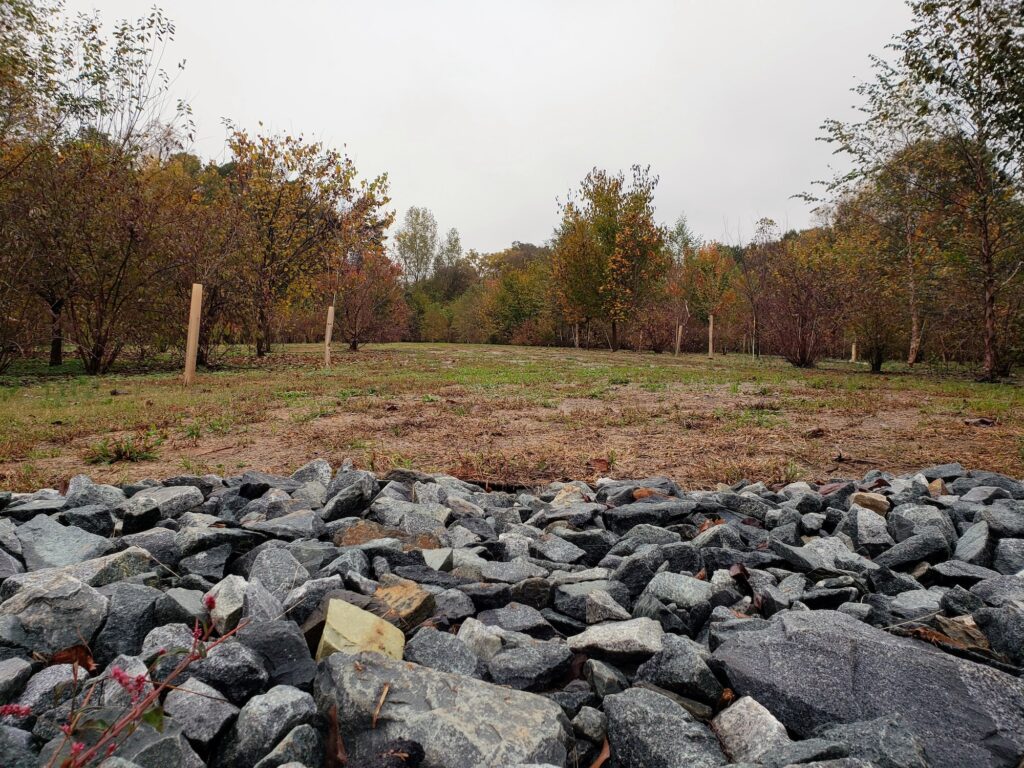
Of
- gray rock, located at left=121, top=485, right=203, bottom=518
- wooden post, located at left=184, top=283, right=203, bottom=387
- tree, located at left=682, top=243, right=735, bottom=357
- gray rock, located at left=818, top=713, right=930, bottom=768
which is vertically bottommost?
gray rock, located at left=818, top=713, right=930, bottom=768

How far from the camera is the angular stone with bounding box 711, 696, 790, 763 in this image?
4.36 ft

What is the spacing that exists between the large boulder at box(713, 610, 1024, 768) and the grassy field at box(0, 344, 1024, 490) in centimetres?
251

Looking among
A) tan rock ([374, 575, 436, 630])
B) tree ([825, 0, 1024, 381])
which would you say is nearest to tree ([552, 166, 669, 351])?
tree ([825, 0, 1024, 381])

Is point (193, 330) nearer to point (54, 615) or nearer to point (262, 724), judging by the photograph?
point (54, 615)

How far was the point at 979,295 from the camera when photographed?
47.3 ft

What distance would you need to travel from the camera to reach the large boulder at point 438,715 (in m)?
1.27

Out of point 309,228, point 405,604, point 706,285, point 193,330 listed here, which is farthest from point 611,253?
point 405,604

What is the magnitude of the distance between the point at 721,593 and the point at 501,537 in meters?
1.03

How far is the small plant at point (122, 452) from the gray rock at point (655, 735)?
4.43 m

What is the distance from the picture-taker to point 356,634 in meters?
1.65

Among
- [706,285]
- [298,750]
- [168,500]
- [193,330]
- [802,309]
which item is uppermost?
[706,285]

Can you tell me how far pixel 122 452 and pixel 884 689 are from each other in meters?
5.05

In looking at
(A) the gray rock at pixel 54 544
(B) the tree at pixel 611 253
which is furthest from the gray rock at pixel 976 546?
(B) the tree at pixel 611 253

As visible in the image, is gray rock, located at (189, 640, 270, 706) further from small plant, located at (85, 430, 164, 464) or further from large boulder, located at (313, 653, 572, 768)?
small plant, located at (85, 430, 164, 464)
